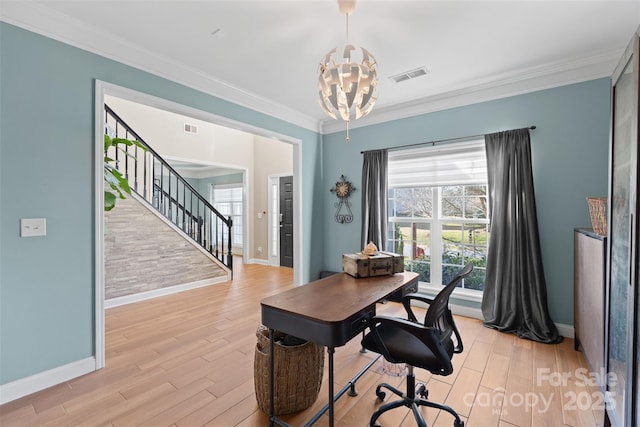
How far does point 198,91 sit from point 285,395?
9.60 feet

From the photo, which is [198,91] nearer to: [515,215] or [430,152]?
[430,152]

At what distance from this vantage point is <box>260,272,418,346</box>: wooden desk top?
4.48 ft

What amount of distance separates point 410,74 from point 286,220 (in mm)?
4335

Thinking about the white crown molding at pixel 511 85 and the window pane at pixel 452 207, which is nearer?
the white crown molding at pixel 511 85

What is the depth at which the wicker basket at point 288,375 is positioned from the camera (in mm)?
1743

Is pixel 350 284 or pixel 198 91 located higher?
pixel 198 91

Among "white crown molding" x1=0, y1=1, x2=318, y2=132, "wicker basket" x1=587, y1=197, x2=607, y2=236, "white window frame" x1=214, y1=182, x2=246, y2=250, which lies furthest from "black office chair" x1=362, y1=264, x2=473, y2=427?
"white window frame" x1=214, y1=182, x2=246, y2=250

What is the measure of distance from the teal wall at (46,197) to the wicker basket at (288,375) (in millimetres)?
1558

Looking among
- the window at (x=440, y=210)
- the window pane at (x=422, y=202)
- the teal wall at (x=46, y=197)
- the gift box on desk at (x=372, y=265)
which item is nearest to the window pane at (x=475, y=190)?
the window at (x=440, y=210)

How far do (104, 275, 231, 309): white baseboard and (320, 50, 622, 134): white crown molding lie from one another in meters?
3.76

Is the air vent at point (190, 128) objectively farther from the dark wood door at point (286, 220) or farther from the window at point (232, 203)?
the window at point (232, 203)

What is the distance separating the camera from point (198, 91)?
303cm

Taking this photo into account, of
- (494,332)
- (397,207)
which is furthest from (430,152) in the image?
(494,332)

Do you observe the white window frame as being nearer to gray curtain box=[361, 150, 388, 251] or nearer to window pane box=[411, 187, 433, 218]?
gray curtain box=[361, 150, 388, 251]
